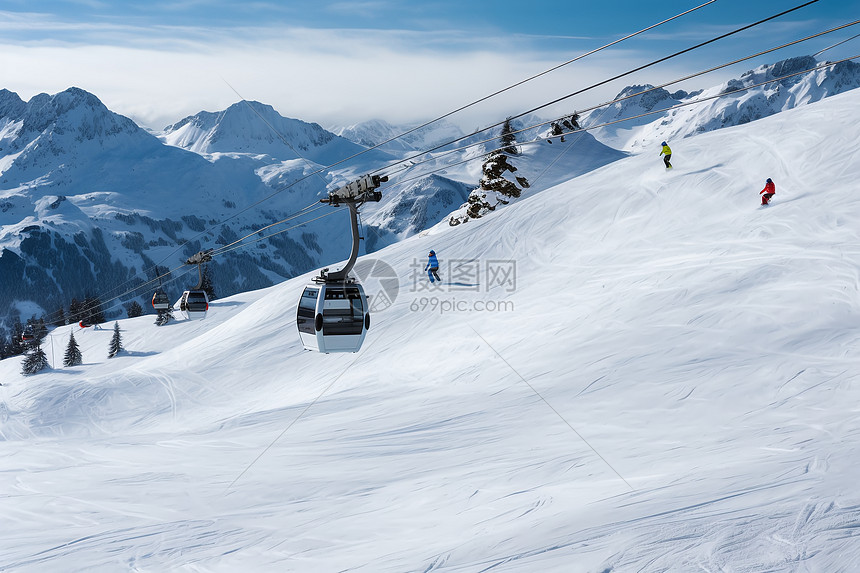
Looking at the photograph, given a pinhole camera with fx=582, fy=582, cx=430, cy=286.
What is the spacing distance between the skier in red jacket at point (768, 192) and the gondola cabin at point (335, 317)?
19.1 meters

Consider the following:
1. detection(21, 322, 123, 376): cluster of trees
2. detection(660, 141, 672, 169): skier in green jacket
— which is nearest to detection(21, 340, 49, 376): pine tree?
detection(21, 322, 123, 376): cluster of trees

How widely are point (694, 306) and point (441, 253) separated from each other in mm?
16580

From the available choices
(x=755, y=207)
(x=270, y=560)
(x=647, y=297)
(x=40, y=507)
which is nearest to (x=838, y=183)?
(x=755, y=207)

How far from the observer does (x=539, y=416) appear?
14055mm

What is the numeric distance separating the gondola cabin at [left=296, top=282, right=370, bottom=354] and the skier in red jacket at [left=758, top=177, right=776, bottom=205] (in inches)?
751

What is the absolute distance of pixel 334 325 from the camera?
12.7 m

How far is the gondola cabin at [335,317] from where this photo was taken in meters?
12.7

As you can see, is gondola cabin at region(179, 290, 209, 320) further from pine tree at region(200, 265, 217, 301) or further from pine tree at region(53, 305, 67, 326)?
pine tree at region(53, 305, 67, 326)

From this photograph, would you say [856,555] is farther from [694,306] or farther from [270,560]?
[694,306]

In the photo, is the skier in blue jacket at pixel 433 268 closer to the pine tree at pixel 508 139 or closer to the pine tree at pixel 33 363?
the pine tree at pixel 508 139

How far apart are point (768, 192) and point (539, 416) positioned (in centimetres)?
1634

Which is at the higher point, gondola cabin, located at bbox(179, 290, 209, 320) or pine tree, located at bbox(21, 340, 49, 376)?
gondola cabin, located at bbox(179, 290, 209, 320)

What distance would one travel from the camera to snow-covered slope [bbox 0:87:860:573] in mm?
8188

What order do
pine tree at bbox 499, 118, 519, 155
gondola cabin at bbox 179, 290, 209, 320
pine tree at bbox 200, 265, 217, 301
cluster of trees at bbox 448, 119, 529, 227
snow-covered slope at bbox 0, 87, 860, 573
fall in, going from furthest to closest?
cluster of trees at bbox 448, 119, 529, 227, pine tree at bbox 200, 265, 217, 301, gondola cabin at bbox 179, 290, 209, 320, pine tree at bbox 499, 118, 519, 155, snow-covered slope at bbox 0, 87, 860, 573
